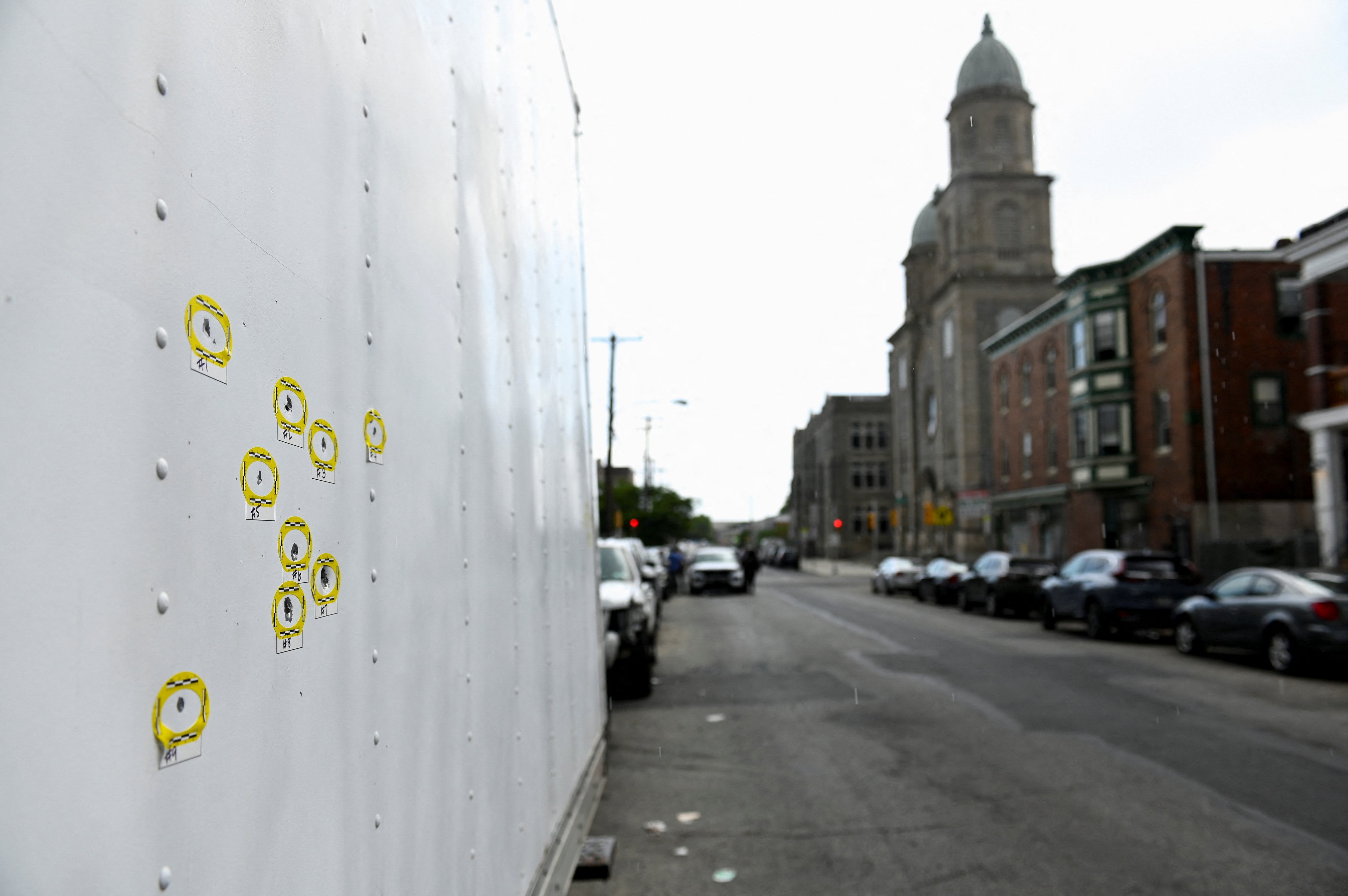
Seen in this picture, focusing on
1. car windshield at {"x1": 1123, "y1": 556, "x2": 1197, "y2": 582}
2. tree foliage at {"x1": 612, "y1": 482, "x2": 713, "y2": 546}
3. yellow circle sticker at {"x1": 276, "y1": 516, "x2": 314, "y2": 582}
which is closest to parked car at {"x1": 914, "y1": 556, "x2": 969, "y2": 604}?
car windshield at {"x1": 1123, "y1": 556, "x2": 1197, "y2": 582}

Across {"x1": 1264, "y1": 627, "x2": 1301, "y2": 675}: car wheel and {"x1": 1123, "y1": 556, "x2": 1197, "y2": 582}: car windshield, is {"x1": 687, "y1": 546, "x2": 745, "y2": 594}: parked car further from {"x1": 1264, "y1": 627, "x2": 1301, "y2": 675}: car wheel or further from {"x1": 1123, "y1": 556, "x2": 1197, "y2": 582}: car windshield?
{"x1": 1264, "y1": 627, "x2": 1301, "y2": 675}: car wheel

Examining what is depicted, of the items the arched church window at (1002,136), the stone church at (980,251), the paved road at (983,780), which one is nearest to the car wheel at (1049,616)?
the paved road at (983,780)

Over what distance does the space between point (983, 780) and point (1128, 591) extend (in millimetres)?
11895

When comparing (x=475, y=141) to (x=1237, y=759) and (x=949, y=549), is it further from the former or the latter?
(x=949, y=549)

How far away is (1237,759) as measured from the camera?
7582mm

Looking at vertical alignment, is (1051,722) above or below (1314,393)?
below

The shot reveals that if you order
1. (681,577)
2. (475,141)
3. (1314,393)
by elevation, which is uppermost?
(1314,393)

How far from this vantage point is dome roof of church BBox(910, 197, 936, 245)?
74.4 metres

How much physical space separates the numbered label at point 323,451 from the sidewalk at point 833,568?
183ft

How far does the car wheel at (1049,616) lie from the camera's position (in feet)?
65.5

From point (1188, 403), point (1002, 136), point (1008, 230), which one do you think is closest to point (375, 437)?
point (1188, 403)

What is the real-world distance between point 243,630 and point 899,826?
5253mm

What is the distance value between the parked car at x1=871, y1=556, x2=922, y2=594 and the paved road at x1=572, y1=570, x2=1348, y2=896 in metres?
21.4

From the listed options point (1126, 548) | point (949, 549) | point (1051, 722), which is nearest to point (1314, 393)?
point (1126, 548)
